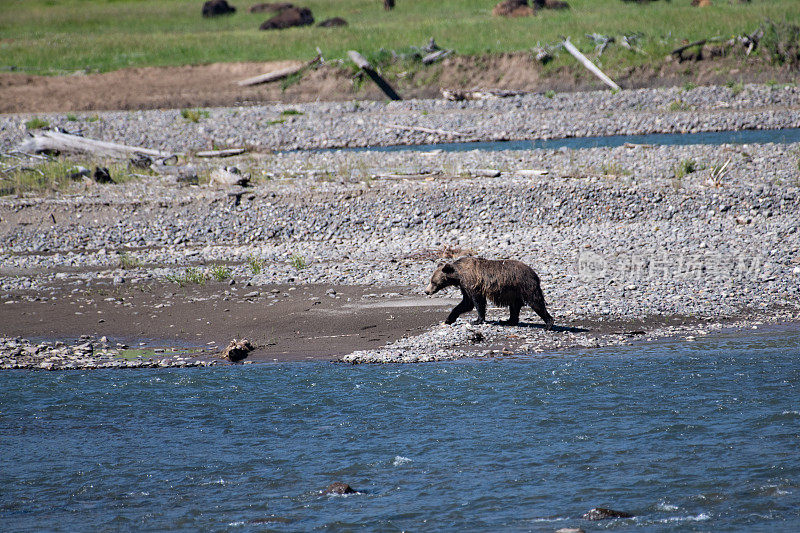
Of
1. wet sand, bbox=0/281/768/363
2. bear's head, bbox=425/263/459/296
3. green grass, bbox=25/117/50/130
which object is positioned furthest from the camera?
green grass, bbox=25/117/50/130

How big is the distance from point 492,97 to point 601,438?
24.4 meters

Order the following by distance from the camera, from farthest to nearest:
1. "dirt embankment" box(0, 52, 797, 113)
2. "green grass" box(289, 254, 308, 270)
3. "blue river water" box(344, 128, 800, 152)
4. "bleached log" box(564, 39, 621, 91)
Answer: "dirt embankment" box(0, 52, 797, 113) < "bleached log" box(564, 39, 621, 91) < "blue river water" box(344, 128, 800, 152) < "green grass" box(289, 254, 308, 270)

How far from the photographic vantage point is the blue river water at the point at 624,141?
23.5 m

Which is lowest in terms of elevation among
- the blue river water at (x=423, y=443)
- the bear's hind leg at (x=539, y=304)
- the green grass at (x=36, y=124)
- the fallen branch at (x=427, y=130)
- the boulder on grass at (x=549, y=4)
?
the blue river water at (x=423, y=443)

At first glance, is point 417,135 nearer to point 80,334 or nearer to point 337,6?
point 80,334

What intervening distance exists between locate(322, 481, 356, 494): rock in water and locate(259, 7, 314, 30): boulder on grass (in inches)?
1614

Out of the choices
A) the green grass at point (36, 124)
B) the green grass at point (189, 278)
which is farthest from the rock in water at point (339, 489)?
the green grass at point (36, 124)

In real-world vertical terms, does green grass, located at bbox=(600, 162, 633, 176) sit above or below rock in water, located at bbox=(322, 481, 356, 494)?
above

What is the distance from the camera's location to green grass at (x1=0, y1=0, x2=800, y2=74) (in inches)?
1404

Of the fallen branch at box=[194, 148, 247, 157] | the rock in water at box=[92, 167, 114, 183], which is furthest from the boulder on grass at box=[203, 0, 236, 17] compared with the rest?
the rock in water at box=[92, 167, 114, 183]

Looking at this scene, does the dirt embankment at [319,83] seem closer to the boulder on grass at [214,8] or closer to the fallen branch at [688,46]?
the fallen branch at [688,46]

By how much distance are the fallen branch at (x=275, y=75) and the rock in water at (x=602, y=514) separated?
31.0m

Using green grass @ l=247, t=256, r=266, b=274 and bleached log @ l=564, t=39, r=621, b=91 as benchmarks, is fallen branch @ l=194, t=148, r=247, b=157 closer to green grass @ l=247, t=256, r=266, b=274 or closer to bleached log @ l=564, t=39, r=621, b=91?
green grass @ l=247, t=256, r=266, b=274

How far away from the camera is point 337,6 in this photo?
5272 centimetres
